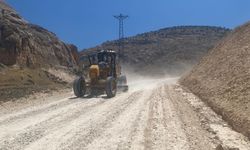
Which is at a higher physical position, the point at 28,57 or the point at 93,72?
the point at 28,57

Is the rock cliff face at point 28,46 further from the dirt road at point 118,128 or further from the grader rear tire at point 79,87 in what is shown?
the dirt road at point 118,128

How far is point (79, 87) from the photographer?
91.4 feet

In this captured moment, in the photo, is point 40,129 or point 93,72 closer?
point 40,129

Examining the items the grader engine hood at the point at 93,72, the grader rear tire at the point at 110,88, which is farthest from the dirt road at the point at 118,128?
the grader engine hood at the point at 93,72

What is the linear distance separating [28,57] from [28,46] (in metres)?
1.81

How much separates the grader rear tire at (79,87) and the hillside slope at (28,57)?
13.3m

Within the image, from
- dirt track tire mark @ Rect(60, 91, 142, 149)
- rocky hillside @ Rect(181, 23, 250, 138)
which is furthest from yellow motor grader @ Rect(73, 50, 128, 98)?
dirt track tire mark @ Rect(60, 91, 142, 149)

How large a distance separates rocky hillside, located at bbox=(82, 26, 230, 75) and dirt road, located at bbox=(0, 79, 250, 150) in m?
71.8

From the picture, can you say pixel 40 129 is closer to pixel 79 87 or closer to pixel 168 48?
pixel 79 87

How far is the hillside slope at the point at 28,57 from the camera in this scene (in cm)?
4506

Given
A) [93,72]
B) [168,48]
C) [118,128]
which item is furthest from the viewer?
[168,48]

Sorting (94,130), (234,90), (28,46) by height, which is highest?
(28,46)

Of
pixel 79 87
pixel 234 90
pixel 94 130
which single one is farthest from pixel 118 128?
pixel 79 87

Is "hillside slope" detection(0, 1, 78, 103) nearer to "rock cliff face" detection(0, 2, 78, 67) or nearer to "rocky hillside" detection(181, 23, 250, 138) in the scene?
"rock cliff face" detection(0, 2, 78, 67)
